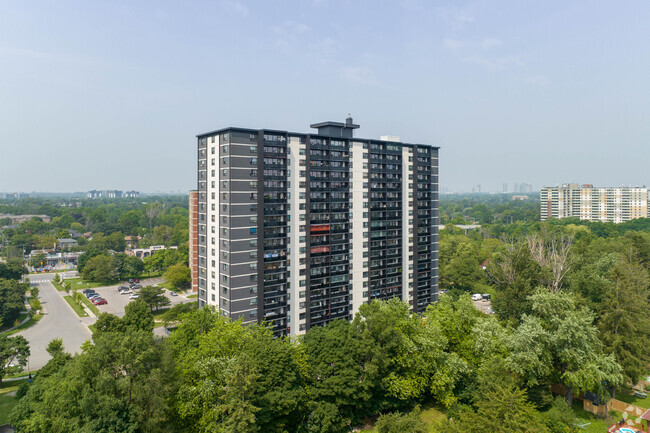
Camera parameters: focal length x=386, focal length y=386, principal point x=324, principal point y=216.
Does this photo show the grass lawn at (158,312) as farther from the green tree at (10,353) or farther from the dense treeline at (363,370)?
the green tree at (10,353)

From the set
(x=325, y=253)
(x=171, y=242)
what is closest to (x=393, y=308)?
(x=325, y=253)

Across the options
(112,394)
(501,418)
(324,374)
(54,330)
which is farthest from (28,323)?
(501,418)

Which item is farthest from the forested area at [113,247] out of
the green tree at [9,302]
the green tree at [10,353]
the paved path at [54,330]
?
the green tree at [10,353]

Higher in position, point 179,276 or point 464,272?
point 464,272

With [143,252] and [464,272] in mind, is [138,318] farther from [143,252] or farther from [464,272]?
[143,252]

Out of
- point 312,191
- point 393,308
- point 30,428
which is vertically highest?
point 312,191

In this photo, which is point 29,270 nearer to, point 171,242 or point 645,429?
point 171,242
